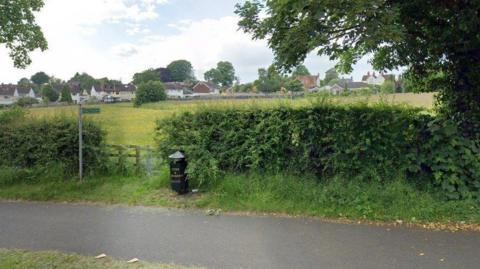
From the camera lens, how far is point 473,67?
5879mm

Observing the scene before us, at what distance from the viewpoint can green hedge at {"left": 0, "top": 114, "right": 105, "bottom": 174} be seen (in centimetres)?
809

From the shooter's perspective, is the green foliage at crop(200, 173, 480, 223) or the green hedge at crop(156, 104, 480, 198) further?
the green hedge at crop(156, 104, 480, 198)

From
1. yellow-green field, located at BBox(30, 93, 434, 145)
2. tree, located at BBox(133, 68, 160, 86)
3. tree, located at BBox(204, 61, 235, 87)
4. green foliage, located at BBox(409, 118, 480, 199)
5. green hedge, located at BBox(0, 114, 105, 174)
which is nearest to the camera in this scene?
green foliage, located at BBox(409, 118, 480, 199)

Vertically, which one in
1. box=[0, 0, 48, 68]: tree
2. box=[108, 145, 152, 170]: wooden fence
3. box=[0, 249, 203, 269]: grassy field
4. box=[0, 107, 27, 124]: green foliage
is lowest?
box=[0, 249, 203, 269]: grassy field

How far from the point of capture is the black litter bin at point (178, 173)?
694 centimetres

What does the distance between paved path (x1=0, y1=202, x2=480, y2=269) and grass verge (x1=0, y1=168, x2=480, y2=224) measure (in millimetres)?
399

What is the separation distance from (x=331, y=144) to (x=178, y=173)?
117 inches

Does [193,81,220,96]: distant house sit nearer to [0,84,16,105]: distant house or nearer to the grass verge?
the grass verge

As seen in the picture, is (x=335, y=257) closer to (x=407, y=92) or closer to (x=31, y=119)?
(x=407, y=92)

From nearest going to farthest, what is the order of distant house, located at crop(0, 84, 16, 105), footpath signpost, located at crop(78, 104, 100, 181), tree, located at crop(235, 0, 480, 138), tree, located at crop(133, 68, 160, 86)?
1. tree, located at crop(235, 0, 480, 138)
2. footpath signpost, located at crop(78, 104, 100, 181)
3. distant house, located at crop(0, 84, 16, 105)
4. tree, located at crop(133, 68, 160, 86)

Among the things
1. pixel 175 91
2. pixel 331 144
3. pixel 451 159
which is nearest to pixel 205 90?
pixel 175 91

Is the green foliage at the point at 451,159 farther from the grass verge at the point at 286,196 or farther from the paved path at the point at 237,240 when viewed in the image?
the paved path at the point at 237,240

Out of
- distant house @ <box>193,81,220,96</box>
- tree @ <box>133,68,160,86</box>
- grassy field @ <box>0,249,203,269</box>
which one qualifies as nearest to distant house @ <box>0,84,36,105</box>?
distant house @ <box>193,81,220,96</box>

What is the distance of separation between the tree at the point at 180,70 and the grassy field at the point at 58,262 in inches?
3807
